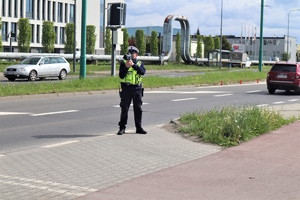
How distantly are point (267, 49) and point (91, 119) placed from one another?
486ft

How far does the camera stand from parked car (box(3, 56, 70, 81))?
105 feet

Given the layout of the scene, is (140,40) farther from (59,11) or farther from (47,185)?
(47,185)

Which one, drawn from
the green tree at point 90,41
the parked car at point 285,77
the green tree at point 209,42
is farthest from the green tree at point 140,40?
the parked car at point 285,77

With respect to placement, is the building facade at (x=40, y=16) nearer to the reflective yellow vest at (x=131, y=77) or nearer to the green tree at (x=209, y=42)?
the green tree at (x=209, y=42)

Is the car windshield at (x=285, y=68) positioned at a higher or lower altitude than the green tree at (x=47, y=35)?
lower

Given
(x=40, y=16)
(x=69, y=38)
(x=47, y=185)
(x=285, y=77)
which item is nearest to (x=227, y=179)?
(x=47, y=185)

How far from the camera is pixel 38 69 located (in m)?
33.0

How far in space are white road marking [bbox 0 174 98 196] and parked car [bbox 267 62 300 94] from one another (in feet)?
69.3

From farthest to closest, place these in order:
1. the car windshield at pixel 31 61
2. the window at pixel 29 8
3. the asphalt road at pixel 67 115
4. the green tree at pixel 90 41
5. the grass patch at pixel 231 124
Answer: the window at pixel 29 8
the green tree at pixel 90 41
the car windshield at pixel 31 61
the asphalt road at pixel 67 115
the grass patch at pixel 231 124

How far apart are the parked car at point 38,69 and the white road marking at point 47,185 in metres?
26.1

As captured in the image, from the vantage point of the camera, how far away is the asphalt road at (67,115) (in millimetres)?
10625

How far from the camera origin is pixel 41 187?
20.3 ft

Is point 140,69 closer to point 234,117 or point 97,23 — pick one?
point 234,117

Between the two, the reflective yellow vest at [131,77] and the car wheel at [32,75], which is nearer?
the reflective yellow vest at [131,77]
